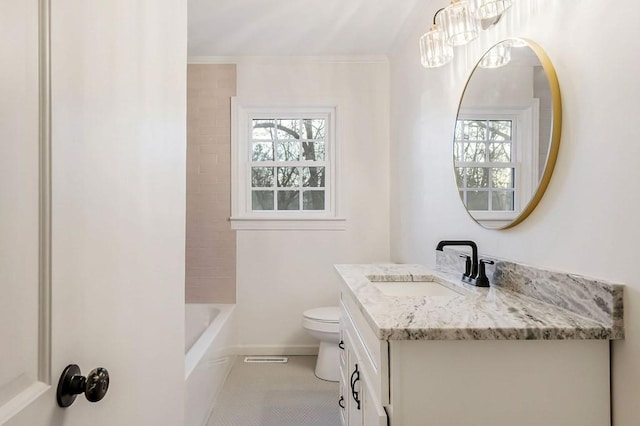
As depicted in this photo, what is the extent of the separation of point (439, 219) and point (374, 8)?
143 centimetres

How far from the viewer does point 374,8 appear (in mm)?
2439

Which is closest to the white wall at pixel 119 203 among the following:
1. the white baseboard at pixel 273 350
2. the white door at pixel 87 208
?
the white door at pixel 87 208

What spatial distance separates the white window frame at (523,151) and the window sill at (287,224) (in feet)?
5.82

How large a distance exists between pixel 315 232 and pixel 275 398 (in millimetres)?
1301

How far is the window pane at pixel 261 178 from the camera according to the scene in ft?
10.7

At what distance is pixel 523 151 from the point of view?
4.34ft

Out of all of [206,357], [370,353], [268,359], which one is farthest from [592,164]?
Result: [268,359]

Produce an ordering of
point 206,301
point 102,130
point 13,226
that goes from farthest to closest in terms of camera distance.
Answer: point 206,301, point 102,130, point 13,226

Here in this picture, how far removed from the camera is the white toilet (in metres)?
2.56

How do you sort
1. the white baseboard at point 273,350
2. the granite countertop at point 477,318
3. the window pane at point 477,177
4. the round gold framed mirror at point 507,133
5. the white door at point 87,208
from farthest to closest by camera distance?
the white baseboard at point 273,350
the window pane at point 477,177
the round gold framed mirror at point 507,133
the granite countertop at point 477,318
the white door at point 87,208

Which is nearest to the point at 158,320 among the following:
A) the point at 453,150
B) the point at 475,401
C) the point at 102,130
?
the point at 102,130

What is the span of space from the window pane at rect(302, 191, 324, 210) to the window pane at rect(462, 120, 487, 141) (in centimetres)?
166

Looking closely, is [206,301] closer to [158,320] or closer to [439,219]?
[439,219]

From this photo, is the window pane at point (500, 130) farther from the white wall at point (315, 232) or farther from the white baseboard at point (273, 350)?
the white baseboard at point (273, 350)
